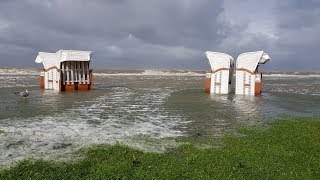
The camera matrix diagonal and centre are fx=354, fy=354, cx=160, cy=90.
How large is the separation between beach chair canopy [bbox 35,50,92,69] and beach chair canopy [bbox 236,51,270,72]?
14496mm

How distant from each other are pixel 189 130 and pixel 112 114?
576 centimetres

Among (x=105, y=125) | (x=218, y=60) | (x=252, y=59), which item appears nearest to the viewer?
(x=105, y=125)

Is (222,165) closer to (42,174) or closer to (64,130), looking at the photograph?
(42,174)

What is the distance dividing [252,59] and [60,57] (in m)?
18.0

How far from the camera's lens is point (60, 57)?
33.9 metres

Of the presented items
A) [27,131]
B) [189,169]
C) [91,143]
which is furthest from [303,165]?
[27,131]

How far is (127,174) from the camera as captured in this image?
8.99m

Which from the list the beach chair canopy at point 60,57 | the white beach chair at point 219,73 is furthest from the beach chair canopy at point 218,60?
the beach chair canopy at point 60,57

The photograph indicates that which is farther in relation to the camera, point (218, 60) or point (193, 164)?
point (218, 60)

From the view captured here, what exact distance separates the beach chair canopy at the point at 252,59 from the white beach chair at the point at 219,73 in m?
1.10

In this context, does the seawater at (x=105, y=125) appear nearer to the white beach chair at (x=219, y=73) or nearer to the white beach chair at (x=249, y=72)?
the white beach chair at (x=249, y=72)

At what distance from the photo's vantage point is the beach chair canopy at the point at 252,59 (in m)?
32.2

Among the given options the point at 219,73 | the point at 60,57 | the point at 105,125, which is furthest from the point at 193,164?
the point at 60,57

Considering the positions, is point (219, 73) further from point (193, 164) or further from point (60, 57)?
point (193, 164)
